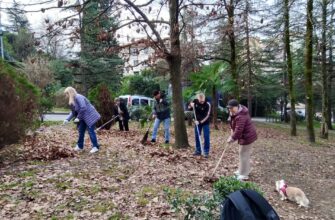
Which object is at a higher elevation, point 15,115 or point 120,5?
point 120,5

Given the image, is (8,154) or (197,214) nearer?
(197,214)

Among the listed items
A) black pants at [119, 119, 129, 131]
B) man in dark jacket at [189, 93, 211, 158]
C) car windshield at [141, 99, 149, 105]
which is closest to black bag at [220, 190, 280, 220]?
man in dark jacket at [189, 93, 211, 158]

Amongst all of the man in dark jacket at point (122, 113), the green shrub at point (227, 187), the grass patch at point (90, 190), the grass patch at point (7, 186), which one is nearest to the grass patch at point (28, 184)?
the grass patch at point (7, 186)

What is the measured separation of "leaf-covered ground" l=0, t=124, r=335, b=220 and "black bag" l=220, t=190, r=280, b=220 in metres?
2.08

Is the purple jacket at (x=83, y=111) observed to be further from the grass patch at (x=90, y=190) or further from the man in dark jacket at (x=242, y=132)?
the man in dark jacket at (x=242, y=132)

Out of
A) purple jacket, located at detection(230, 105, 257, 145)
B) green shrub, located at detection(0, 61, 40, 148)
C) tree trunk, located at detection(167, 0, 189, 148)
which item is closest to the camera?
purple jacket, located at detection(230, 105, 257, 145)

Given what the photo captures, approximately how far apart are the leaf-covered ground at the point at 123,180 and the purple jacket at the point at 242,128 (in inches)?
34.6

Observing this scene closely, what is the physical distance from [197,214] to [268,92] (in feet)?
108

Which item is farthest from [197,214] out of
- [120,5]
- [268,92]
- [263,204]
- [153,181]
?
[268,92]

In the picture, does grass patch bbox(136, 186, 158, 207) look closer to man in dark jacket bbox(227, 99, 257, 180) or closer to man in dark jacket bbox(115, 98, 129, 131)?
man in dark jacket bbox(227, 99, 257, 180)

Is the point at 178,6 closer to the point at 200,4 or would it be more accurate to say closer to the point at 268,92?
the point at 200,4

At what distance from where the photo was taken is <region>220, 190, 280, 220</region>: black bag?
10.2 ft

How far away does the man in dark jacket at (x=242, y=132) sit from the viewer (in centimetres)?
735

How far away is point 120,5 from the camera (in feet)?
30.9
